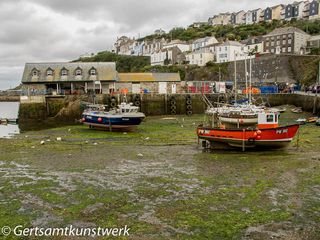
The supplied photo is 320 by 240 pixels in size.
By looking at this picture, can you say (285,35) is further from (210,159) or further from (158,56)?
(210,159)

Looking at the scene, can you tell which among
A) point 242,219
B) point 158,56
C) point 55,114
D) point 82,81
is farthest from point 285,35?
point 242,219

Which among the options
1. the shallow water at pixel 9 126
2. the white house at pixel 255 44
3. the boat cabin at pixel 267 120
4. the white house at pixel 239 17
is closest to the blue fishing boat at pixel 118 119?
the shallow water at pixel 9 126

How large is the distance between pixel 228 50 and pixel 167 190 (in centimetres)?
8200

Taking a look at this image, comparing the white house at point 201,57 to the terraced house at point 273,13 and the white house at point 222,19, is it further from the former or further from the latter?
the white house at point 222,19

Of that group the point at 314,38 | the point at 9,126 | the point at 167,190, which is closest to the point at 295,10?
the point at 314,38

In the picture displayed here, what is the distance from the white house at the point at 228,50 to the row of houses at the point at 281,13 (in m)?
46.3

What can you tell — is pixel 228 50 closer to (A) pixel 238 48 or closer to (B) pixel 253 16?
(A) pixel 238 48

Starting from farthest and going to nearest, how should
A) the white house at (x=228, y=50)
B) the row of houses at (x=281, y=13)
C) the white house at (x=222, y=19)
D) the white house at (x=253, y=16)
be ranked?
the white house at (x=222, y=19)
the white house at (x=253, y=16)
the row of houses at (x=281, y=13)
the white house at (x=228, y=50)

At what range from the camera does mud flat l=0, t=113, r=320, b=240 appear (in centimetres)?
930

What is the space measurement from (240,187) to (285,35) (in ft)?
275

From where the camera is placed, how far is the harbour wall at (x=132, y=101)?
41688 millimetres

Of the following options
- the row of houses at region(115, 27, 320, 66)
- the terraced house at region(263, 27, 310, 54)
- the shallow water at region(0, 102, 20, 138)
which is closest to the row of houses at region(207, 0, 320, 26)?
the row of houses at region(115, 27, 320, 66)

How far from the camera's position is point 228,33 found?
122m

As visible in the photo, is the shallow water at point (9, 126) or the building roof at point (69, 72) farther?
the building roof at point (69, 72)
